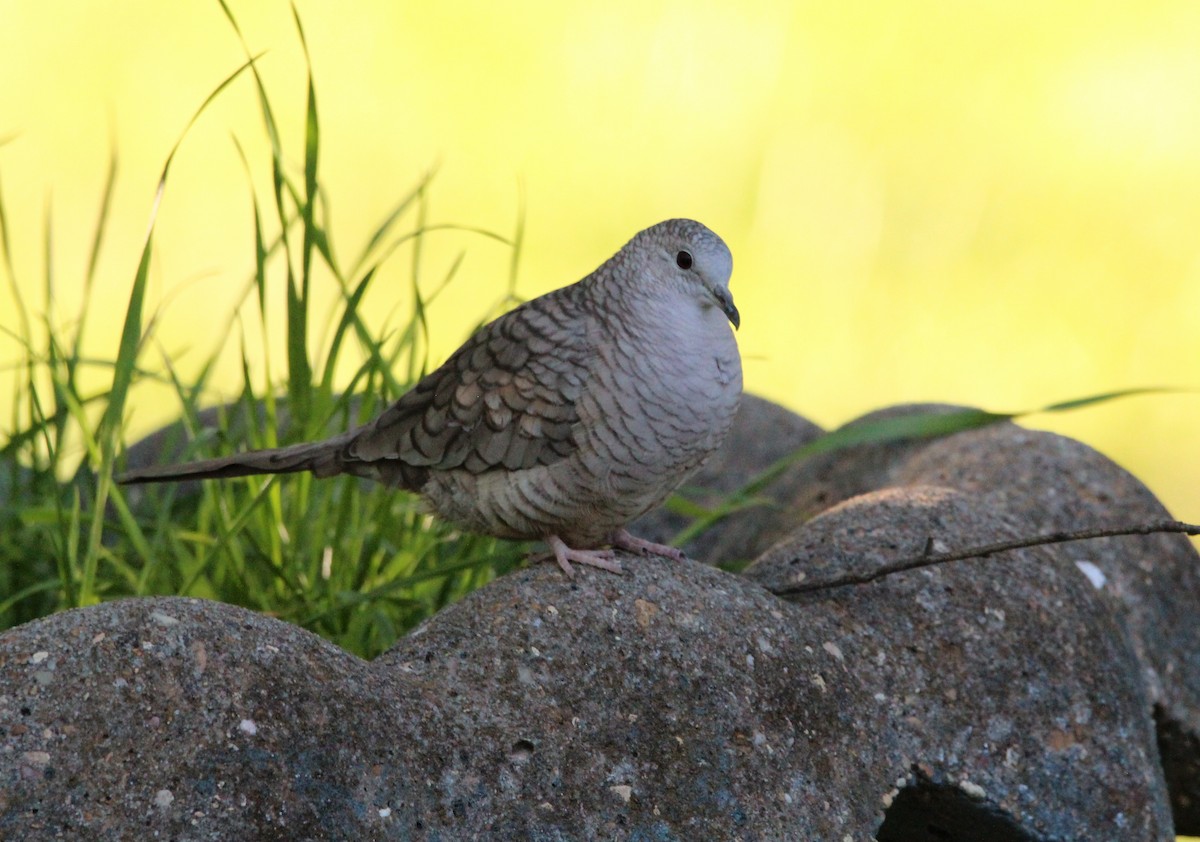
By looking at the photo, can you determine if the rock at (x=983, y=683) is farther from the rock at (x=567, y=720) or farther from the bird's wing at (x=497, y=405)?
the bird's wing at (x=497, y=405)

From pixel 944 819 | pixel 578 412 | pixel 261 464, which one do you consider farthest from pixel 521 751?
pixel 261 464

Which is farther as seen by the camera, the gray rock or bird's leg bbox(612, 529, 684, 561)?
the gray rock

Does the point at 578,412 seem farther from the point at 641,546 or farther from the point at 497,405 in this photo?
the point at 641,546

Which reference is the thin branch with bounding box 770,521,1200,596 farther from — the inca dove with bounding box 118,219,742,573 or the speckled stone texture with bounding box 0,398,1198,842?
the inca dove with bounding box 118,219,742,573

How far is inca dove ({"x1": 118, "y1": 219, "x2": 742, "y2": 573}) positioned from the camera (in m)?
2.60

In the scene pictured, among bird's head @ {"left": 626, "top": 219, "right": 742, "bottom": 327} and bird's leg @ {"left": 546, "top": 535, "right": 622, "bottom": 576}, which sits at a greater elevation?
bird's head @ {"left": 626, "top": 219, "right": 742, "bottom": 327}

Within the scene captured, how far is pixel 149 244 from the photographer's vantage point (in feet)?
8.87

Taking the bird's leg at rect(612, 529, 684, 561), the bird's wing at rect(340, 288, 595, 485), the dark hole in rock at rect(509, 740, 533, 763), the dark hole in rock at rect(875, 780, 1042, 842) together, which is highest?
the bird's wing at rect(340, 288, 595, 485)

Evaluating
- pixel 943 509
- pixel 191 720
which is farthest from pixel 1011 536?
pixel 191 720

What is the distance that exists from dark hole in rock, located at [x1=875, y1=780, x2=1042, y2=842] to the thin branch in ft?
1.27

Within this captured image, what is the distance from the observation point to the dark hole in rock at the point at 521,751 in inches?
83.7

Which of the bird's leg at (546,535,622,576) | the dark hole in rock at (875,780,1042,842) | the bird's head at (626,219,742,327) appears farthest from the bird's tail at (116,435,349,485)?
the dark hole in rock at (875,780,1042,842)

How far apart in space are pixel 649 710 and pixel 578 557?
0.44 meters

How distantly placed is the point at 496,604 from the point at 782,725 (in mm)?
514
